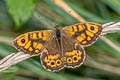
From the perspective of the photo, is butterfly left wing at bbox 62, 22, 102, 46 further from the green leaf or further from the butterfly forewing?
the green leaf

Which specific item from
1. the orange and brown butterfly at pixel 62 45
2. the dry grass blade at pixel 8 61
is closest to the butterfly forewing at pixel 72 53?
the orange and brown butterfly at pixel 62 45

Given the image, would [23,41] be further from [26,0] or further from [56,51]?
[26,0]

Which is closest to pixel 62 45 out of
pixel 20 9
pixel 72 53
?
pixel 72 53

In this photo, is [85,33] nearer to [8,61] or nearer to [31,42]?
[31,42]

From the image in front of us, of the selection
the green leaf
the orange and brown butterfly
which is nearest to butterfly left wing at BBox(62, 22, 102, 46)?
the orange and brown butterfly

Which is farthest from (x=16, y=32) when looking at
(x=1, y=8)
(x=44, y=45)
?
(x=44, y=45)

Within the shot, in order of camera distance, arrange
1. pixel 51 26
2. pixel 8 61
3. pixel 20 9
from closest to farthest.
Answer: pixel 8 61
pixel 20 9
pixel 51 26
